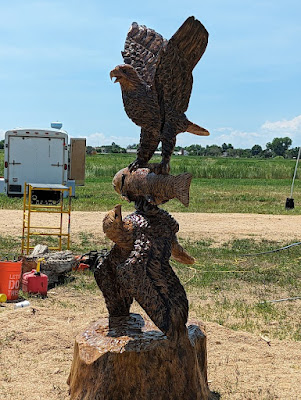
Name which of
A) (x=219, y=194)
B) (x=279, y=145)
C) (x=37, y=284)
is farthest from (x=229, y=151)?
(x=37, y=284)

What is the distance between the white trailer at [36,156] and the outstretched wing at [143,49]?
13.2 meters

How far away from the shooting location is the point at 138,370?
151 inches

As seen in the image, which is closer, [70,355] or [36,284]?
[70,355]

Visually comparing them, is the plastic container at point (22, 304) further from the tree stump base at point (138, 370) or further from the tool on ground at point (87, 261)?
the tree stump base at point (138, 370)

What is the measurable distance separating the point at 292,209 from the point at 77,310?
11776 mm

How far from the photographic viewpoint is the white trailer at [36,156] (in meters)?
17.4

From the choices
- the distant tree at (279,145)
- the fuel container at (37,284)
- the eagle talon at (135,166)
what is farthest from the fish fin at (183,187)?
the distant tree at (279,145)

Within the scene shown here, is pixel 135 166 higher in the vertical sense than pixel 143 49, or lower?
lower

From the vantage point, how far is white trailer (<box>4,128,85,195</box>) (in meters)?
17.4

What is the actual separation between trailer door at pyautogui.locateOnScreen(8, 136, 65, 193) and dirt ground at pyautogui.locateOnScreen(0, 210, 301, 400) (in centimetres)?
986

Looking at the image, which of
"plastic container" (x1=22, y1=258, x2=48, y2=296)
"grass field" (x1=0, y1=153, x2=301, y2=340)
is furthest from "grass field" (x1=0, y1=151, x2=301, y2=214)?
"plastic container" (x1=22, y1=258, x2=48, y2=296)

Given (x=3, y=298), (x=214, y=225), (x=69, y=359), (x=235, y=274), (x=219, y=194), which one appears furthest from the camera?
(x=219, y=194)

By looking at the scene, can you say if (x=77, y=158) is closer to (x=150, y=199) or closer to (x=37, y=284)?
(x=37, y=284)

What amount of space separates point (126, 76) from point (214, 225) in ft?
32.8
